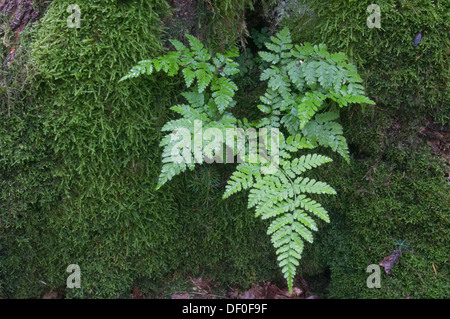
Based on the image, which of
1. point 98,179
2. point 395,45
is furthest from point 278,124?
point 98,179

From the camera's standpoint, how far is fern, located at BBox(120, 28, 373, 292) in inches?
101

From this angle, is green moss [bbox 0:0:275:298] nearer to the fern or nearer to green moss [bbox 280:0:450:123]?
the fern

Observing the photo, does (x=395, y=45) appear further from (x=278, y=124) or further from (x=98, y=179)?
(x=98, y=179)

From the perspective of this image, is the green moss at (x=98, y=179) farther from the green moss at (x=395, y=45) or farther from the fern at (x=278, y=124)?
the green moss at (x=395, y=45)

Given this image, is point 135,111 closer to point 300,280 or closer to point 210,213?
point 210,213

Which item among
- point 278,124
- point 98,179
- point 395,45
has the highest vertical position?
point 395,45

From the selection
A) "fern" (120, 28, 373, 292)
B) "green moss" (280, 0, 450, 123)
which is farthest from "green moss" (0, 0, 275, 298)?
"green moss" (280, 0, 450, 123)

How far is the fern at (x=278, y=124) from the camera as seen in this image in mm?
2555

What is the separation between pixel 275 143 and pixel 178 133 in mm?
808

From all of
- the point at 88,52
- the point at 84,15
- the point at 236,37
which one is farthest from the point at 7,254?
the point at 236,37

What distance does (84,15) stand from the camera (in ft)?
8.64

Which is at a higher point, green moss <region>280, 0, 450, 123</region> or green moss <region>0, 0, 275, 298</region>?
green moss <region>280, 0, 450, 123</region>

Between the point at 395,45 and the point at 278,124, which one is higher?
the point at 395,45

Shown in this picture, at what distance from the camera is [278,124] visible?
2.89 metres
